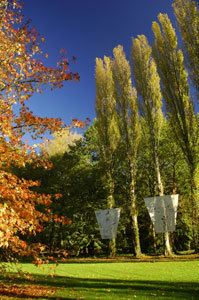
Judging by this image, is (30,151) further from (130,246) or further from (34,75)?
(130,246)

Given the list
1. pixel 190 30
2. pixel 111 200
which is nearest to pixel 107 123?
pixel 111 200

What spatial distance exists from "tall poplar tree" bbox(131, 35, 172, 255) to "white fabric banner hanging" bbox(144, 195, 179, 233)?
359cm

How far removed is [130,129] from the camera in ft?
56.2

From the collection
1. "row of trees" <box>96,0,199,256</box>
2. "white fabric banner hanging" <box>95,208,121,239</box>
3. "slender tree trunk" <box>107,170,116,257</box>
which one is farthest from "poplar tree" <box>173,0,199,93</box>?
"slender tree trunk" <box>107,170,116,257</box>

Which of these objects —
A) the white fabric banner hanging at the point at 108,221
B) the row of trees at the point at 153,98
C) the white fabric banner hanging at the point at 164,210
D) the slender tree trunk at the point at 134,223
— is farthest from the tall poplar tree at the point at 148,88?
the white fabric banner hanging at the point at 108,221

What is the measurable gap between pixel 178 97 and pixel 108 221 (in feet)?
27.4

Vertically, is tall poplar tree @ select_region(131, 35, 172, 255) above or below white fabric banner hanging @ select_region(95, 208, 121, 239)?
above

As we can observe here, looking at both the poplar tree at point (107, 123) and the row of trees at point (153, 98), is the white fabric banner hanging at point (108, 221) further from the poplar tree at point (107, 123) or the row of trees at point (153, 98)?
the poplar tree at point (107, 123)

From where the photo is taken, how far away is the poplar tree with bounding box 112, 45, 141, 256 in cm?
1698

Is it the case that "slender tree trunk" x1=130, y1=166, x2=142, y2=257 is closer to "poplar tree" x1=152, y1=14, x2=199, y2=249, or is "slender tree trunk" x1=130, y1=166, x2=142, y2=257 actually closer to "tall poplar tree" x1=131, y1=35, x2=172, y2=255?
"tall poplar tree" x1=131, y1=35, x2=172, y2=255

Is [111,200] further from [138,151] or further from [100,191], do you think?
[138,151]

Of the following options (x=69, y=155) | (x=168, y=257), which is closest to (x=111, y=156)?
(x=69, y=155)

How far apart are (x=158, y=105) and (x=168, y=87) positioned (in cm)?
147

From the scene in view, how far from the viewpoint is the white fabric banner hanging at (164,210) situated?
1167 centimetres
